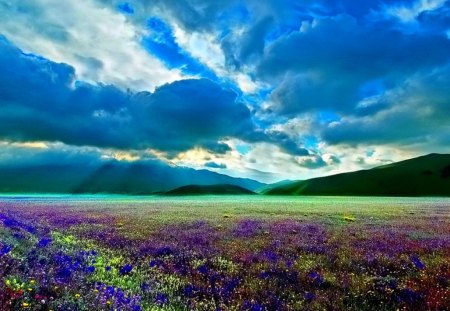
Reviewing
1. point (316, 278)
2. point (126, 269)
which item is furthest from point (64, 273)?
point (316, 278)

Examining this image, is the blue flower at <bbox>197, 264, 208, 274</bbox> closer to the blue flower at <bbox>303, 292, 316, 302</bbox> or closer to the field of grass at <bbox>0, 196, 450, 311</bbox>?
the field of grass at <bbox>0, 196, 450, 311</bbox>

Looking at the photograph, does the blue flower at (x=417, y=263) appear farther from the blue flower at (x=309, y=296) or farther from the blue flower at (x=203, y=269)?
the blue flower at (x=203, y=269)

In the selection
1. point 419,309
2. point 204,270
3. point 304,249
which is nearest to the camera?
point 419,309

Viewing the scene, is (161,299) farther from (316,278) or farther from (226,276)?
(316,278)

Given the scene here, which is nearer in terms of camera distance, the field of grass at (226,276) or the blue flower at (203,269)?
the field of grass at (226,276)

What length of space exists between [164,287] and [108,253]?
16.8 ft

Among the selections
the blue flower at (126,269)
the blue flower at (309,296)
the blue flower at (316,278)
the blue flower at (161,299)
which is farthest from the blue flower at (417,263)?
the blue flower at (126,269)

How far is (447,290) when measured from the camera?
8477 mm

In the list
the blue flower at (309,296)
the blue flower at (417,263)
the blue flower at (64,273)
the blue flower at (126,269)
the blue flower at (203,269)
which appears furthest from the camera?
the blue flower at (417,263)

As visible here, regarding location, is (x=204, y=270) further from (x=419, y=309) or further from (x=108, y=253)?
(x=419, y=309)

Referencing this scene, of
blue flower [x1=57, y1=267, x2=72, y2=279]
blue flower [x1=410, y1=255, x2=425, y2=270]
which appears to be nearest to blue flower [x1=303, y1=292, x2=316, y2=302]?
blue flower [x1=410, y1=255, x2=425, y2=270]

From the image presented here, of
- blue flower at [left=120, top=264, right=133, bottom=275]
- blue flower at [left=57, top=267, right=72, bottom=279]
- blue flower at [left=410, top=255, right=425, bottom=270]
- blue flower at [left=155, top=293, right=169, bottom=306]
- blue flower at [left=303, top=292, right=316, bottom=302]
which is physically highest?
blue flower at [left=57, top=267, right=72, bottom=279]

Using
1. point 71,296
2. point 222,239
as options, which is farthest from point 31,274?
point 222,239

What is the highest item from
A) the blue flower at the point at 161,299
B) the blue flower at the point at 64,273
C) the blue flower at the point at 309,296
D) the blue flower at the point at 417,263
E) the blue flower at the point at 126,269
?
the blue flower at the point at 64,273
